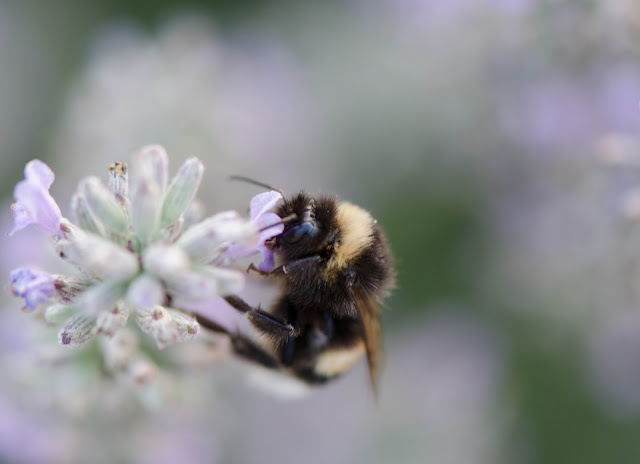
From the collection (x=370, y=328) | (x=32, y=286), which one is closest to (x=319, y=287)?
(x=370, y=328)

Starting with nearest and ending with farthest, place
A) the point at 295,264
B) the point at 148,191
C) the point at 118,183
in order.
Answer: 1. the point at 148,191
2. the point at 118,183
3. the point at 295,264

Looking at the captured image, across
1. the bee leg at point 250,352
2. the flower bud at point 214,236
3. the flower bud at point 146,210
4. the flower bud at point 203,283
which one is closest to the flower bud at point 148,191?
the flower bud at point 146,210

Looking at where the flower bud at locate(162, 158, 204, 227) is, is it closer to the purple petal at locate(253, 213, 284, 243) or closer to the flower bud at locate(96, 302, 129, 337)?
the purple petal at locate(253, 213, 284, 243)

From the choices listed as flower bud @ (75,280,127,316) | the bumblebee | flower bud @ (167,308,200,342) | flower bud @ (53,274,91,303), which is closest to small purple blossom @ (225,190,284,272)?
the bumblebee

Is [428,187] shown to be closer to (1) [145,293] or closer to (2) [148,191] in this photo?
(2) [148,191]

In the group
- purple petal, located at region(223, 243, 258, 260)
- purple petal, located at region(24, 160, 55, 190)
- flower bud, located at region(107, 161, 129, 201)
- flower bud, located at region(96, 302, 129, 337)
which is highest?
purple petal, located at region(223, 243, 258, 260)

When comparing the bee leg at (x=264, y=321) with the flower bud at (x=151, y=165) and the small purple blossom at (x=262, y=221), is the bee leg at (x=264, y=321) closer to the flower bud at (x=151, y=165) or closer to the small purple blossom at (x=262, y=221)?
the small purple blossom at (x=262, y=221)
